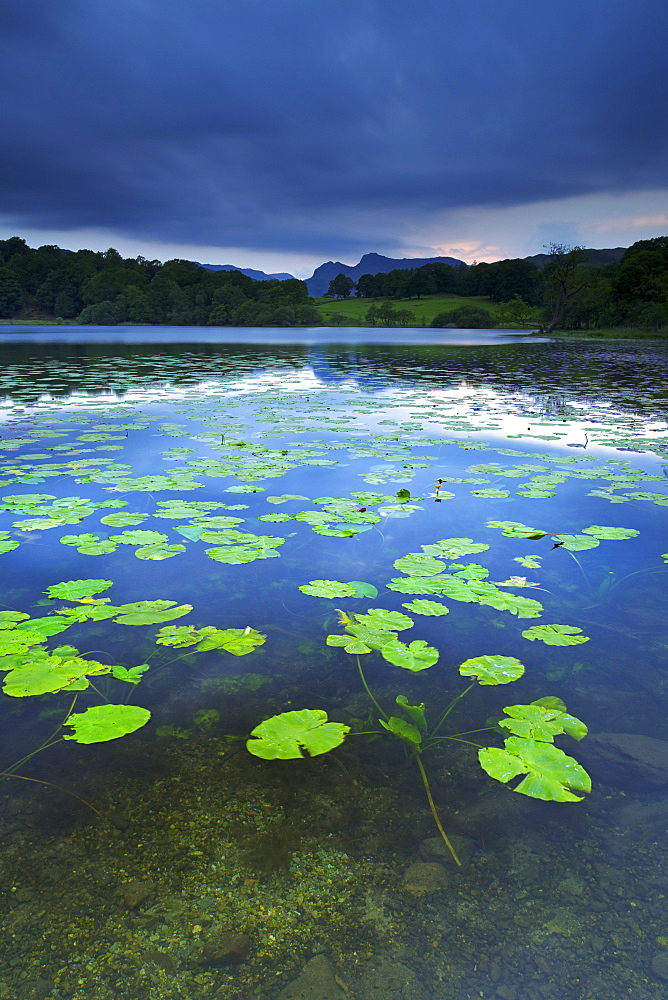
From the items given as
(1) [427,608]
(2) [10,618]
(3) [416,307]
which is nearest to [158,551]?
(2) [10,618]

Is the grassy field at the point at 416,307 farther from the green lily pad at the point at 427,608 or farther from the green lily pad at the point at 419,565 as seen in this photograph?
the green lily pad at the point at 427,608

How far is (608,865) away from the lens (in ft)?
5.07

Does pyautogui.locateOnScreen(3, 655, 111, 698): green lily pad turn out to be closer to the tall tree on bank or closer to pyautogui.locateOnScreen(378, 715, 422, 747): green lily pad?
pyautogui.locateOnScreen(378, 715, 422, 747): green lily pad

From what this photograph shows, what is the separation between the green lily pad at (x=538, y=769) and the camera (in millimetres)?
1765

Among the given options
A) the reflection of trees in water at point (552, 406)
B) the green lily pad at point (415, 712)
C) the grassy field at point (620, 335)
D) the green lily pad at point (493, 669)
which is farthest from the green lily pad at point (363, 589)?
the grassy field at point (620, 335)

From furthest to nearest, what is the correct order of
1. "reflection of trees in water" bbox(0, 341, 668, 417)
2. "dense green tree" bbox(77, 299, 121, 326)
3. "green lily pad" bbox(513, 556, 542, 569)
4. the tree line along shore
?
1. "dense green tree" bbox(77, 299, 121, 326)
2. the tree line along shore
3. "reflection of trees in water" bbox(0, 341, 668, 417)
4. "green lily pad" bbox(513, 556, 542, 569)

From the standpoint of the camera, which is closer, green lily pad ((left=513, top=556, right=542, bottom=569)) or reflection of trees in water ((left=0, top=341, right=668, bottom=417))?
green lily pad ((left=513, top=556, right=542, bottom=569))

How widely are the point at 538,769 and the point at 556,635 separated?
1016 mm

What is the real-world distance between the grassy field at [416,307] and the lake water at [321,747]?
100306 mm

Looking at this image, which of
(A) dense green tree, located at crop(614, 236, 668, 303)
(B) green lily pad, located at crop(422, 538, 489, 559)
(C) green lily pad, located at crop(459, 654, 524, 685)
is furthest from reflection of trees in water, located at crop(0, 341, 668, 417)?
(A) dense green tree, located at crop(614, 236, 668, 303)

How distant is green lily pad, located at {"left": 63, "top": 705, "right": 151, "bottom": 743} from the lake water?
0.02 metres

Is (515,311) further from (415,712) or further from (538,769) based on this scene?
(538,769)

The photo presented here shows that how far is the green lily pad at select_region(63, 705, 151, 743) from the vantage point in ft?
6.41

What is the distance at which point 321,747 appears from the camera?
75.4 inches
